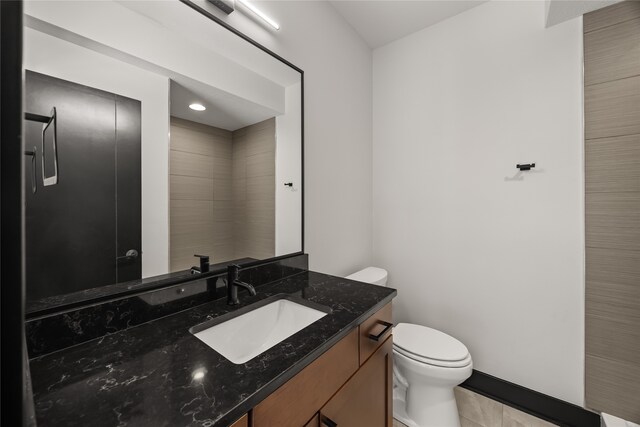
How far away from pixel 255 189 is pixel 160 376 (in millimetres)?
840

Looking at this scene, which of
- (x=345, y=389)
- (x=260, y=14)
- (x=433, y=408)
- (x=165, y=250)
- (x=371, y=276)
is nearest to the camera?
(x=345, y=389)

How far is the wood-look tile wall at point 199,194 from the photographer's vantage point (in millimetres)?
989

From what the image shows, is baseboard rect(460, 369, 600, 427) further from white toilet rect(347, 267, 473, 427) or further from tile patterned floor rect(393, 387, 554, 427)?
white toilet rect(347, 267, 473, 427)

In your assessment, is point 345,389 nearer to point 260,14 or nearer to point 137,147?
point 137,147

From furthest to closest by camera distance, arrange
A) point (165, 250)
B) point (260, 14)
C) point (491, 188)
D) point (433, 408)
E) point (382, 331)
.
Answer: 1. point (491, 188)
2. point (433, 408)
3. point (260, 14)
4. point (382, 331)
5. point (165, 250)

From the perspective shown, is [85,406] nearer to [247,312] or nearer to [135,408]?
[135,408]

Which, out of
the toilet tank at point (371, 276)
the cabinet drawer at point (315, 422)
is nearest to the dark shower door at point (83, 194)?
the cabinet drawer at point (315, 422)

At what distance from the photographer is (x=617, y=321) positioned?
1389mm

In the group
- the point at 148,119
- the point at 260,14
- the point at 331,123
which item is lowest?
the point at 148,119

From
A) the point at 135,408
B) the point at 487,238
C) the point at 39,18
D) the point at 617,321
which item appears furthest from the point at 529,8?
the point at 135,408

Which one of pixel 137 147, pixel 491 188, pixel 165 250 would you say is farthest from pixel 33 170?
pixel 491 188

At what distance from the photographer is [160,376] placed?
0.60 m

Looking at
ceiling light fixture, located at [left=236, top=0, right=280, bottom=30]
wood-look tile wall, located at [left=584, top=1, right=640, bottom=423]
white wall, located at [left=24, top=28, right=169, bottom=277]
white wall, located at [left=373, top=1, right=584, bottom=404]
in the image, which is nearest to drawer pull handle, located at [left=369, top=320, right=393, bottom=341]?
white wall, located at [left=24, top=28, right=169, bottom=277]

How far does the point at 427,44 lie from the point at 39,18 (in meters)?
2.24
